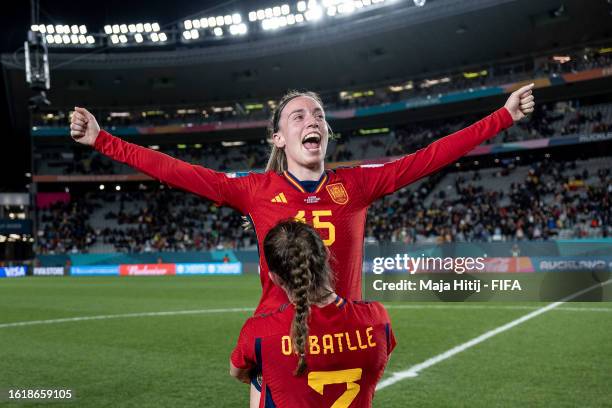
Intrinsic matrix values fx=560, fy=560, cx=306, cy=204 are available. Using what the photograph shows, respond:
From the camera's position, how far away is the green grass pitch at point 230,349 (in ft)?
19.2

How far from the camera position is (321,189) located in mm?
3062

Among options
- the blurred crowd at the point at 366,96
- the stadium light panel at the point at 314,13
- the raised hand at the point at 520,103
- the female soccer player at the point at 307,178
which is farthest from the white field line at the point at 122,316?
the blurred crowd at the point at 366,96

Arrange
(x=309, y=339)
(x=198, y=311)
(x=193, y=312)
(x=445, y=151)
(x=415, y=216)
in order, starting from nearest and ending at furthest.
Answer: (x=309, y=339) < (x=445, y=151) < (x=193, y=312) < (x=198, y=311) < (x=415, y=216)

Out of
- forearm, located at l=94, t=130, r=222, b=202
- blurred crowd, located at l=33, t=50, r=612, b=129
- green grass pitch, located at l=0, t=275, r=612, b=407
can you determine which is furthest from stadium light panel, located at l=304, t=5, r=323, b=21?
forearm, located at l=94, t=130, r=222, b=202

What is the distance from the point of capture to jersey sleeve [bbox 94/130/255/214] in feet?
9.84

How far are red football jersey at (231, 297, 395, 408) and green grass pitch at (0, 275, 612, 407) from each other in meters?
3.44

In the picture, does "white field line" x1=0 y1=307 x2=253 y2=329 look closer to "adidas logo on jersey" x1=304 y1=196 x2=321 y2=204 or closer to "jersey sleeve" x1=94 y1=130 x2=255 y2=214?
Result: "jersey sleeve" x1=94 y1=130 x2=255 y2=214

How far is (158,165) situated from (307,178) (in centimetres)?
81

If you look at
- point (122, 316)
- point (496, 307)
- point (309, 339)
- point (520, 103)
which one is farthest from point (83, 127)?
point (496, 307)

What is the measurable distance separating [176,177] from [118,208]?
46.9 meters

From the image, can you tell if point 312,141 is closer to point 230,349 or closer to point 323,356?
point 323,356

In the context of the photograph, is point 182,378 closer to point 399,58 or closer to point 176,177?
point 176,177

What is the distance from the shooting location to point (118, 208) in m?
47.4

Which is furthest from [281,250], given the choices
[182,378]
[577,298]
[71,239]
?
[71,239]
